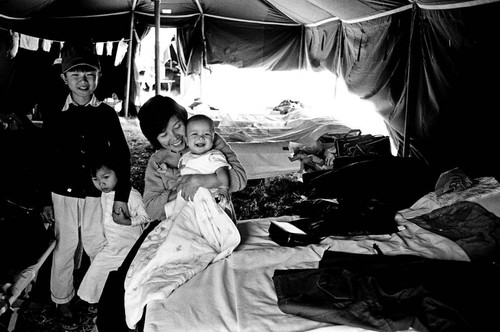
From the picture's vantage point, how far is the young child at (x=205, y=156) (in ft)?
6.79

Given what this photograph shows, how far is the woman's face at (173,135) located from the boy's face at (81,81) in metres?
0.65

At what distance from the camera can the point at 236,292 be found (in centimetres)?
187

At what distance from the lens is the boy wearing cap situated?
247cm

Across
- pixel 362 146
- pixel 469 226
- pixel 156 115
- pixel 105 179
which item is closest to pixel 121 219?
pixel 105 179

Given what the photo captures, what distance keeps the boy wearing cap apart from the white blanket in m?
0.54

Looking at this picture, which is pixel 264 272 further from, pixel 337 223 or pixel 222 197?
pixel 337 223

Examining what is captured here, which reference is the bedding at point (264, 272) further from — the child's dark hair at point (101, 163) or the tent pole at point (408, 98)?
the tent pole at point (408, 98)

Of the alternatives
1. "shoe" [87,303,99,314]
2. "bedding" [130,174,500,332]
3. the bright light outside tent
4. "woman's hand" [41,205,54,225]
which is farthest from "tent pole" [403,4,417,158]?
the bright light outside tent

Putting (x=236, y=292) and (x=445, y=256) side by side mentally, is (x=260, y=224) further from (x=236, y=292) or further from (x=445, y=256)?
(x=445, y=256)

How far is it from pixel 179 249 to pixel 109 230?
808 millimetres

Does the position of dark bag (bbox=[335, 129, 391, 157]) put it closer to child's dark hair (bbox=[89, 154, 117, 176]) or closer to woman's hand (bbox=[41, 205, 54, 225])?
child's dark hair (bbox=[89, 154, 117, 176])

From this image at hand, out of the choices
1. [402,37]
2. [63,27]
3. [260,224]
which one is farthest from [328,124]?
[63,27]

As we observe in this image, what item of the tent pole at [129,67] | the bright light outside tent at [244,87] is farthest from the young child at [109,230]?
the tent pole at [129,67]

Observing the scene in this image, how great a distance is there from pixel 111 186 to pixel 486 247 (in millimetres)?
2088
